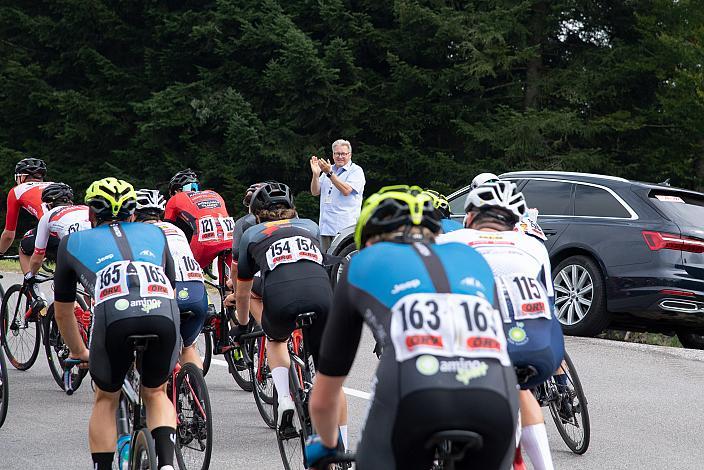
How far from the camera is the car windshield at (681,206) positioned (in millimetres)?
11359

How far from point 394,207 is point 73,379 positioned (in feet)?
20.8

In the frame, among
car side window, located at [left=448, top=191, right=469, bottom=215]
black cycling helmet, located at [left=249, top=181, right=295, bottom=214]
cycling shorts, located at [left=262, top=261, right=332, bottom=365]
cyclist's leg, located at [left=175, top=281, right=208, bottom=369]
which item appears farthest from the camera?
car side window, located at [left=448, top=191, right=469, bottom=215]

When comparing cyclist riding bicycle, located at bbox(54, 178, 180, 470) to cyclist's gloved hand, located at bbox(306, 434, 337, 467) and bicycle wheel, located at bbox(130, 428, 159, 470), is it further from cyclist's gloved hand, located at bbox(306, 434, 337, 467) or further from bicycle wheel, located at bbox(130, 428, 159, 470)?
cyclist's gloved hand, located at bbox(306, 434, 337, 467)

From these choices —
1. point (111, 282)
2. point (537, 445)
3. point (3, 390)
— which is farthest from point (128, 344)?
point (3, 390)

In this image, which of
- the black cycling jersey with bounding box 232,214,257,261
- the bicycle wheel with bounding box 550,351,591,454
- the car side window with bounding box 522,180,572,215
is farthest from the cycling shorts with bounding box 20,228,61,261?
the car side window with bounding box 522,180,572,215

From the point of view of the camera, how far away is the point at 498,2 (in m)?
23.1

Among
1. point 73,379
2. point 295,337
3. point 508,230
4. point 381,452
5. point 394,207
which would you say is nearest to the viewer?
point 381,452

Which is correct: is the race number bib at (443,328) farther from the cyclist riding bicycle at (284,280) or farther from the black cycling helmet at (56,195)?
the black cycling helmet at (56,195)

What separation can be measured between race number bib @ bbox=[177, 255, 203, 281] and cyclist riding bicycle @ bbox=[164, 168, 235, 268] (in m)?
2.44

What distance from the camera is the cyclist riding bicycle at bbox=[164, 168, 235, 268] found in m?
10.3

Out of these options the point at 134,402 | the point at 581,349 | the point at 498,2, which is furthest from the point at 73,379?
the point at 498,2

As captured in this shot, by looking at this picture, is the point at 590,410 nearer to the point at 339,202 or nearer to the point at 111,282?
the point at 111,282

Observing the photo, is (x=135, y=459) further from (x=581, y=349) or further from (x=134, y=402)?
(x=581, y=349)

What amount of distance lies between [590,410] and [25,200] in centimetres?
565
